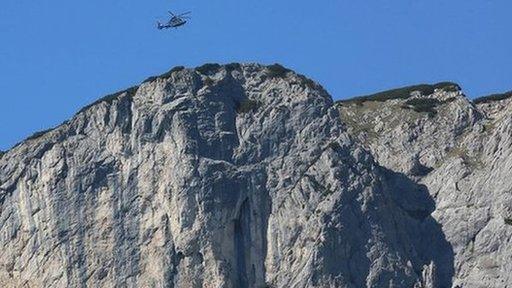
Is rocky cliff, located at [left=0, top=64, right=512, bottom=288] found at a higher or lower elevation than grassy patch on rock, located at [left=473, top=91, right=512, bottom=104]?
lower

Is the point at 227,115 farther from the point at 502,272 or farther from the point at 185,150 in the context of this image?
the point at 502,272

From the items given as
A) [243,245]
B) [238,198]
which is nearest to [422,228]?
[238,198]

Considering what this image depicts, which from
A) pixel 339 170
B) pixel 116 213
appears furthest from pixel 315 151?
pixel 116 213

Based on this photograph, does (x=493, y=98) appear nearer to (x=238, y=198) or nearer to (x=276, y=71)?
(x=276, y=71)

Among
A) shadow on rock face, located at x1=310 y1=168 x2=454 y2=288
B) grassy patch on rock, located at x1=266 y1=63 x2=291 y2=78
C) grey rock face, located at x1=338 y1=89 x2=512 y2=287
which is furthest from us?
grassy patch on rock, located at x1=266 y1=63 x2=291 y2=78

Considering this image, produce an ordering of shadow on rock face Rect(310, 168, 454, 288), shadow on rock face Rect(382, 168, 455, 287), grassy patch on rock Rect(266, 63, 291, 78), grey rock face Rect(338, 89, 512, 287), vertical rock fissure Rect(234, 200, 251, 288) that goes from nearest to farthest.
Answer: shadow on rock face Rect(310, 168, 454, 288) < vertical rock fissure Rect(234, 200, 251, 288) < grey rock face Rect(338, 89, 512, 287) < shadow on rock face Rect(382, 168, 455, 287) < grassy patch on rock Rect(266, 63, 291, 78)

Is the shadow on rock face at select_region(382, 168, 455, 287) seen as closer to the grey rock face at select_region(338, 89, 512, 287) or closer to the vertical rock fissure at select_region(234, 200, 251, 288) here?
the grey rock face at select_region(338, 89, 512, 287)

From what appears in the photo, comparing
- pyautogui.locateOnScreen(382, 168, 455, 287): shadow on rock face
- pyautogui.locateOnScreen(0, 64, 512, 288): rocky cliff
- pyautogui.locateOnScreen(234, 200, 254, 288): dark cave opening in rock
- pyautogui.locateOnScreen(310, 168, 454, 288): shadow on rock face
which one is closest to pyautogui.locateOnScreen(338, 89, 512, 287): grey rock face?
pyautogui.locateOnScreen(0, 64, 512, 288): rocky cliff
